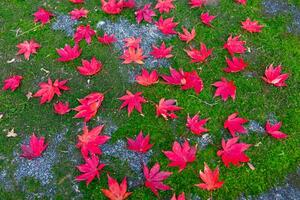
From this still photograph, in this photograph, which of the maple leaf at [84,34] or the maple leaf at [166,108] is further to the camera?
the maple leaf at [84,34]

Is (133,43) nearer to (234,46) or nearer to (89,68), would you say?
(89,68)

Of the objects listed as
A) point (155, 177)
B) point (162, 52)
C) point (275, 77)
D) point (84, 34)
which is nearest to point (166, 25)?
point (162, 52)

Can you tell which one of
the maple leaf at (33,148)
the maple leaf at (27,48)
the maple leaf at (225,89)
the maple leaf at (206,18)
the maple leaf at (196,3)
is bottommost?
the maple leaf at (33,148)

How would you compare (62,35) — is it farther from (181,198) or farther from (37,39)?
(181,198)

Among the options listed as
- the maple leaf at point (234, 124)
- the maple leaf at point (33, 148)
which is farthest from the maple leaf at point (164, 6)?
the maple leaf at point (33, 148)

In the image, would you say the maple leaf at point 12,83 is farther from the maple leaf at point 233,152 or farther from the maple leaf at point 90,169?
the maple leaf at point 233,152

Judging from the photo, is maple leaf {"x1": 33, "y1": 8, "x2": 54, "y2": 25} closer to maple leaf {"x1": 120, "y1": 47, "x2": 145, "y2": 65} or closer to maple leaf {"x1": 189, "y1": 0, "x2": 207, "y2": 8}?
maple leaf {"x1": 120, "y1": 47, "x2": 145, "y2": 65}
